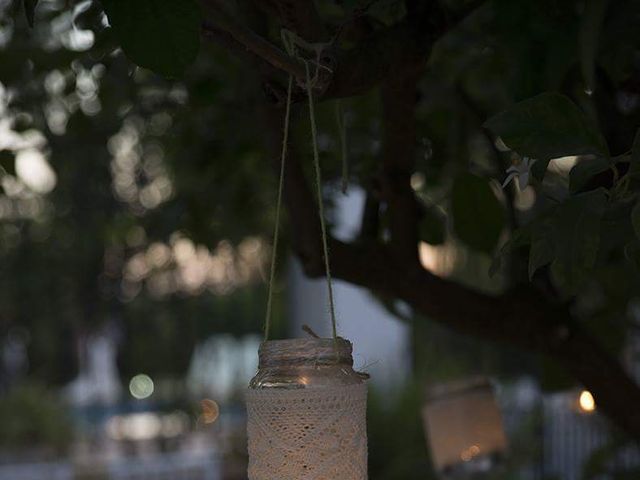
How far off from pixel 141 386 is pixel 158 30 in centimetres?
1014

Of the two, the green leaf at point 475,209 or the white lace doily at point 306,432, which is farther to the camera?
the green leaf at point 475,209

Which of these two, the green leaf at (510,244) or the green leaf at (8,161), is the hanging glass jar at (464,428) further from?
the green leaf at (510,244)

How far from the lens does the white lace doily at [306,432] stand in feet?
2.31

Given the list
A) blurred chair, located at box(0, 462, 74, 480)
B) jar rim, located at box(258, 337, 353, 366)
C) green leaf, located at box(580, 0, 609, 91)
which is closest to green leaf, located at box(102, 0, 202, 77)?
jar rim, located at box(258, 337, 353, 366)

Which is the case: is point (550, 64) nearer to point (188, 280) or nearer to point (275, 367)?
point (275, 367)

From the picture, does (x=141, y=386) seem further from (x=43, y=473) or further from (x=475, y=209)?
(x=475, y=209)

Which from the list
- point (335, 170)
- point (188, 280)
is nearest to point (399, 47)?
point (335, 170)

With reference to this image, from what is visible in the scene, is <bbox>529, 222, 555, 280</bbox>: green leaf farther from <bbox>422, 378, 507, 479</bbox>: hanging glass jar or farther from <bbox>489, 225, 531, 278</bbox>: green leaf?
<bbox>422, 378, 507, 479</bbox>: hanging glass jar

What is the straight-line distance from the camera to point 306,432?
2.32 feet

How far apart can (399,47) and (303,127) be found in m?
0.24

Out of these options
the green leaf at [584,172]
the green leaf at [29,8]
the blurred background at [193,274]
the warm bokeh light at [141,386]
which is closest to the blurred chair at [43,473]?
the blurred background at [193,274]

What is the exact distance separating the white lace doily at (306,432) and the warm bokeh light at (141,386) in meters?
9.62

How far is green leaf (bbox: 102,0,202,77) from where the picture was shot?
2.31 feet

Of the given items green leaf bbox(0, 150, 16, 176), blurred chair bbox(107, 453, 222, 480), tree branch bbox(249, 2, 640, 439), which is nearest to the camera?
tree branch bbox(249, 2, 640, 439)
